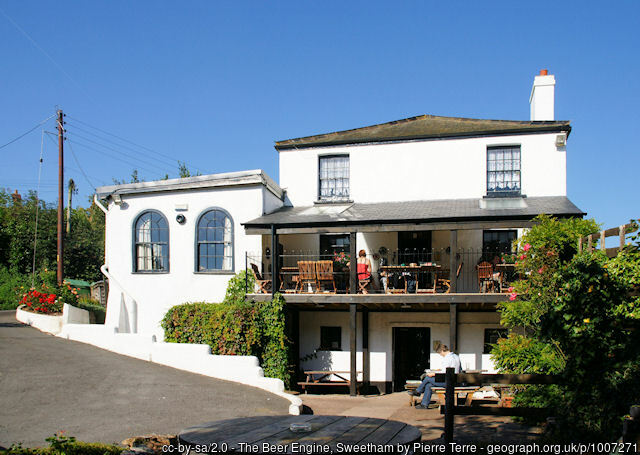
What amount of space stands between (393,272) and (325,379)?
3961 millimetres

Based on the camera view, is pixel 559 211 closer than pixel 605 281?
No

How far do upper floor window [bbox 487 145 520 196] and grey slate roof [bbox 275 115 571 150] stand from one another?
1.91 feet

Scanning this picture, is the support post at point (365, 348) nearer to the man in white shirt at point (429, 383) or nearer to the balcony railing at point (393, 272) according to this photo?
the balcony railing at point (393, 272)

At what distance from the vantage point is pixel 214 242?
16.8 metres

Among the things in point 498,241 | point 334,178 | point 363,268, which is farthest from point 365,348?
point 334,178

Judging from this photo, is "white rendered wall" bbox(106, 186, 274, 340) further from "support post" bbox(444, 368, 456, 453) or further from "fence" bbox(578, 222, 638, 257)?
"support post" bbox(444, 368, 456, 453)

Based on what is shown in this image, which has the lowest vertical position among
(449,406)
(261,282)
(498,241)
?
(449,406)

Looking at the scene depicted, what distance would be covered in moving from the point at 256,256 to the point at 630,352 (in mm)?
10995

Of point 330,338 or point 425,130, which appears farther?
point 425,130

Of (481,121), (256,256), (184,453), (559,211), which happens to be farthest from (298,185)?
(184,453)

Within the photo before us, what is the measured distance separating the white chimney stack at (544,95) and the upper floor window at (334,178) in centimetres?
622

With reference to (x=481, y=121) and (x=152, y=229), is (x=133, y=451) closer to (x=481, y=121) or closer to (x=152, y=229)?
(x=152, y=229)

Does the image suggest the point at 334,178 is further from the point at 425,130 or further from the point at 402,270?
the point at 402,270

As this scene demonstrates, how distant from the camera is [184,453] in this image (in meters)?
5.41
